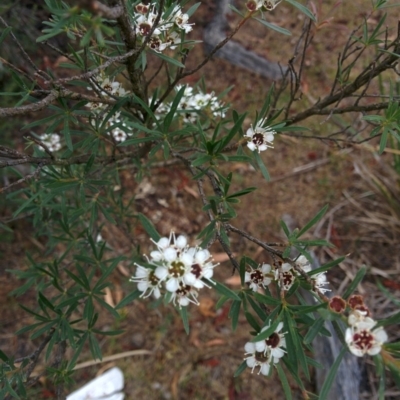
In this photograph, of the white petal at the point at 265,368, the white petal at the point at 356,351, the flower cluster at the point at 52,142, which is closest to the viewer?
the white petal at the point at 356,351

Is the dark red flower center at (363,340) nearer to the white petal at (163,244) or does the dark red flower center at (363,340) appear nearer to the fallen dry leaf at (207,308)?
the white petal at (163,244)

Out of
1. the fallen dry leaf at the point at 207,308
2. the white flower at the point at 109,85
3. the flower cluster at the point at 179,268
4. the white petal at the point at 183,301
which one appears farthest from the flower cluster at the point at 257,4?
the fallen dry leaf at the point at 207,308

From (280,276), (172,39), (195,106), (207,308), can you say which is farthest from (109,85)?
(207,308)

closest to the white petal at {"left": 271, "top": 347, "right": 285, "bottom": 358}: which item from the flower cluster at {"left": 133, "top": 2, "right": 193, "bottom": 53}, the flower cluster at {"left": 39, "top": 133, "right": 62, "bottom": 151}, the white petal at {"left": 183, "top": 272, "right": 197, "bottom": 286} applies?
the white petal at {"left": 183, "top": 272, "right": 197, "bottom": 286}

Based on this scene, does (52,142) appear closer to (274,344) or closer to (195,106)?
(195,106)

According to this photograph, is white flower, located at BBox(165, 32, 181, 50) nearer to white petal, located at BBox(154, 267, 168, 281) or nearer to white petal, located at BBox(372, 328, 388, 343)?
white petal, located at BBox(154, 267, 168, 281)
